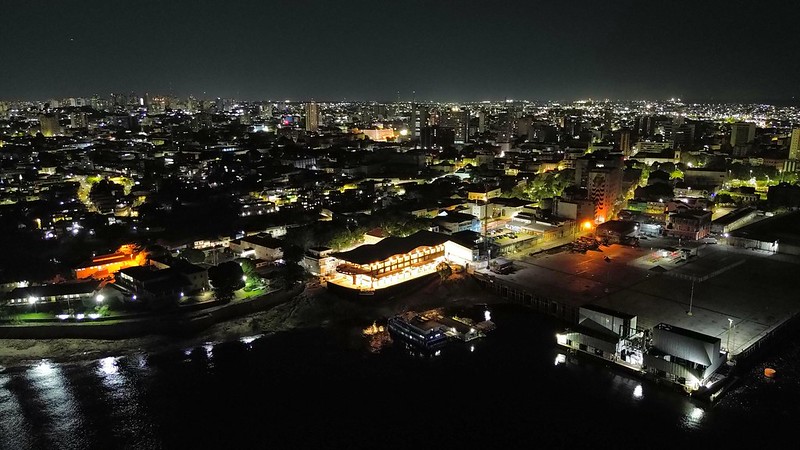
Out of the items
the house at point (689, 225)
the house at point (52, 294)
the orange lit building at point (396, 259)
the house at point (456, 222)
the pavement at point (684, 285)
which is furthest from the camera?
the house at point (456, 222)

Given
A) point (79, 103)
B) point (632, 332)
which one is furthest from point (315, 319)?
point (79, 103)

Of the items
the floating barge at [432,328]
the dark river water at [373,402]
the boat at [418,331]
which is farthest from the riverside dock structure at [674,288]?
the boat at [418,331]

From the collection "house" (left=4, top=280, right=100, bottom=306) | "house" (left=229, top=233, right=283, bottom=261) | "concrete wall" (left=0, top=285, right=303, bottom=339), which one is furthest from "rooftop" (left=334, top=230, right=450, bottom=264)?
"house" (left=4, top=280, right=100, bottom=306)

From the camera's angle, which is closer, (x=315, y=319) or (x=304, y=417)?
(x=304, y=417)

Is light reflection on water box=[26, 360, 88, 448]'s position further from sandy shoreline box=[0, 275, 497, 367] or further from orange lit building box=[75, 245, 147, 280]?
orange lit building box=[75, 245, 147, 280]

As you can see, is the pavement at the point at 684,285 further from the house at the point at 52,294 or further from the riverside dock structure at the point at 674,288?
the house at the point at 52,294

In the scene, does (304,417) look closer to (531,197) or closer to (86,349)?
(86,349)

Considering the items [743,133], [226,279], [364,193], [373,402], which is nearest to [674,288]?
[373,402]
